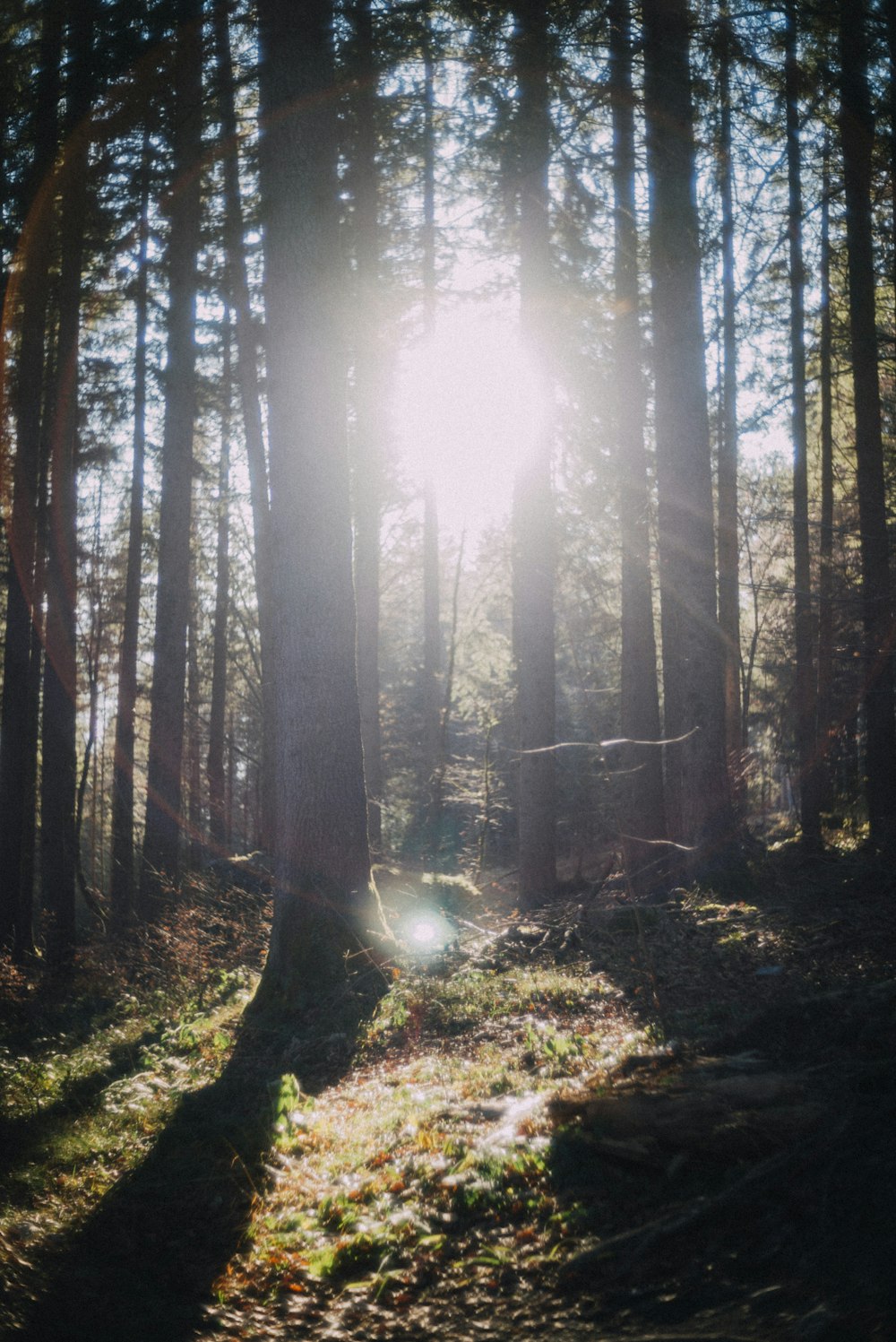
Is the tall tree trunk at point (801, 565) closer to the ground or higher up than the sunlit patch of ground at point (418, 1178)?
higher up

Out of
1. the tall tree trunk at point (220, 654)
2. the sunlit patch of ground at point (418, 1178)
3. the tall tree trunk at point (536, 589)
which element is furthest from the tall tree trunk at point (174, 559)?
the sunlit patch of ground at point (418, 1178)

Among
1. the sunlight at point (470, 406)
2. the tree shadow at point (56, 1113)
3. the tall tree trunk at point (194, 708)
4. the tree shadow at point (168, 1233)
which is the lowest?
the tree shadow at point (56, 1113)

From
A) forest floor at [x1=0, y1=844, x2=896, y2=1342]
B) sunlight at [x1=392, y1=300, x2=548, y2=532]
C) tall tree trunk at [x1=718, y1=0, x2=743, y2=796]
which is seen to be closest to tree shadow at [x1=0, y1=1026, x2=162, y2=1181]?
forest floor at [x1=0, y1=844, x2=896, y2=1342]

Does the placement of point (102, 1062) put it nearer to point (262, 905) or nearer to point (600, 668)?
point (262, 905)

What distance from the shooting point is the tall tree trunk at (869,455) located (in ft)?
34.2

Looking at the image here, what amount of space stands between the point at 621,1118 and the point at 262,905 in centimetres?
854

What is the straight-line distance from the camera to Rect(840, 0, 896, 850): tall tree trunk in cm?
1042

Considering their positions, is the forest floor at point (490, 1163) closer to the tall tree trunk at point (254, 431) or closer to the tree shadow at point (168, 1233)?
the tree shadow at point (168, 1233)

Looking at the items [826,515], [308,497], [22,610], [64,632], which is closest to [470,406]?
[826,515]

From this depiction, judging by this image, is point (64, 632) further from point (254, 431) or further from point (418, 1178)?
point (418, 1178)

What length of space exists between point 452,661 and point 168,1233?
→ 17214mm

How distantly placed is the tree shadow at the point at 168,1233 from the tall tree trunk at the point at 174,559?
8016 mm

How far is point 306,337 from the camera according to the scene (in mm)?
8344

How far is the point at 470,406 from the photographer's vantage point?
15945 millimetres
